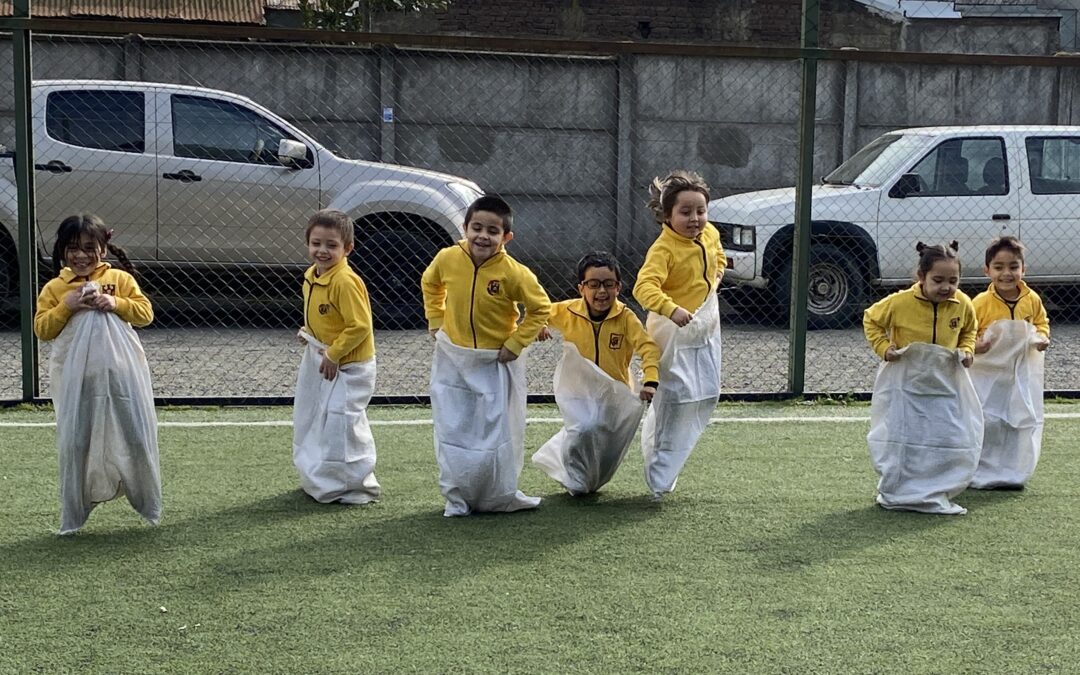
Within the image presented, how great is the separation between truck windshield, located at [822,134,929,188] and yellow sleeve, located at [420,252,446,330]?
20.8 ft

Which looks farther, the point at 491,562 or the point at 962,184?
the point at 962,184

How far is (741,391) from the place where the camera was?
325 inches

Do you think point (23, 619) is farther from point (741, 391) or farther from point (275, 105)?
point (275, 105)

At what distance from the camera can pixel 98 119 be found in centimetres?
1014

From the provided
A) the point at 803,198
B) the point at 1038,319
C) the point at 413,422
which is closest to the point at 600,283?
the point at 1038,319

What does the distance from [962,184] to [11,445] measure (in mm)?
7586

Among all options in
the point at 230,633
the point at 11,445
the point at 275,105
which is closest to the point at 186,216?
the point at 275,105

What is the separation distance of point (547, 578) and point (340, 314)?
1561 mm

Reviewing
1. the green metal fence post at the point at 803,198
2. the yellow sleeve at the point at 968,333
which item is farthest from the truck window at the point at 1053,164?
the yellow sleeve at the point at 968,333

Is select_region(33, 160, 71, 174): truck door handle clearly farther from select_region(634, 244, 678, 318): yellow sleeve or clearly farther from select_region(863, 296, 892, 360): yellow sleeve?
select_region(863, 296, 892, 360): yellow sleeve

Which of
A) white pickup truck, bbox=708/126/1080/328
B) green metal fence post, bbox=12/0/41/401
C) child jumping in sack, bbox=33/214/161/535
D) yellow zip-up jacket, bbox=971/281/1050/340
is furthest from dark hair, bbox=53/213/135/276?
white pickup truck, bbox=708/126/1080/328

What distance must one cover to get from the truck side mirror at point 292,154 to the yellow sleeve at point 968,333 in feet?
19.6

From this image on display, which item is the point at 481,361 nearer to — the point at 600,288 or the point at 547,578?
the point at 600,288

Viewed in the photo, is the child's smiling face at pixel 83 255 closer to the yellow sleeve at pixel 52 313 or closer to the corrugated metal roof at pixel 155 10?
the yellow sleeve at pixel 52 313
